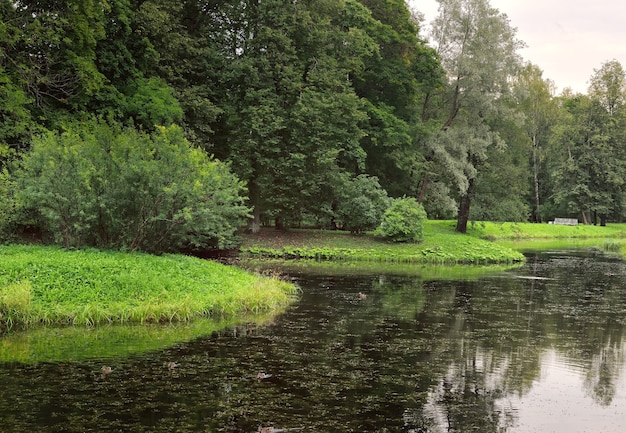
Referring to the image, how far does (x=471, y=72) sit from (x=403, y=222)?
474 inches

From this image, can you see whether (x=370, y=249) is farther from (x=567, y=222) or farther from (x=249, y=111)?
(x=567, y=222)

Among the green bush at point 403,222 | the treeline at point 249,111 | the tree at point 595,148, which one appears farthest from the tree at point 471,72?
the tree at point 595,148

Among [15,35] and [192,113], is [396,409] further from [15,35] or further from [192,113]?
[192,113]

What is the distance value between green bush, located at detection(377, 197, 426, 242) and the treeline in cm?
138

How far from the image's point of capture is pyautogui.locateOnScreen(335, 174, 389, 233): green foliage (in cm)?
3331

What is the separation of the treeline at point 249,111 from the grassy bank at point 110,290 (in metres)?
1.63

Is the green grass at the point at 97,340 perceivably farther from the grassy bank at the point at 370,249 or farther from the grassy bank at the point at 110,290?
the grassy bank at the point at 370,249

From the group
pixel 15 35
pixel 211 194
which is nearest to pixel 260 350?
pixel 211 194

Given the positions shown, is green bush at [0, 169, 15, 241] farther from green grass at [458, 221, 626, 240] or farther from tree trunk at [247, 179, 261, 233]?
green grass at [458, 221, 626, 240]

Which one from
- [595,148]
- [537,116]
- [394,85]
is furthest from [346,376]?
[537,116]

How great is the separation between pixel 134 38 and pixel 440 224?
27095 millimetres

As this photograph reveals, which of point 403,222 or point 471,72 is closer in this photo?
point 403,222

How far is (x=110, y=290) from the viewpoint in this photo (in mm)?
13820

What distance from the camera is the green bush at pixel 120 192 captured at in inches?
649
